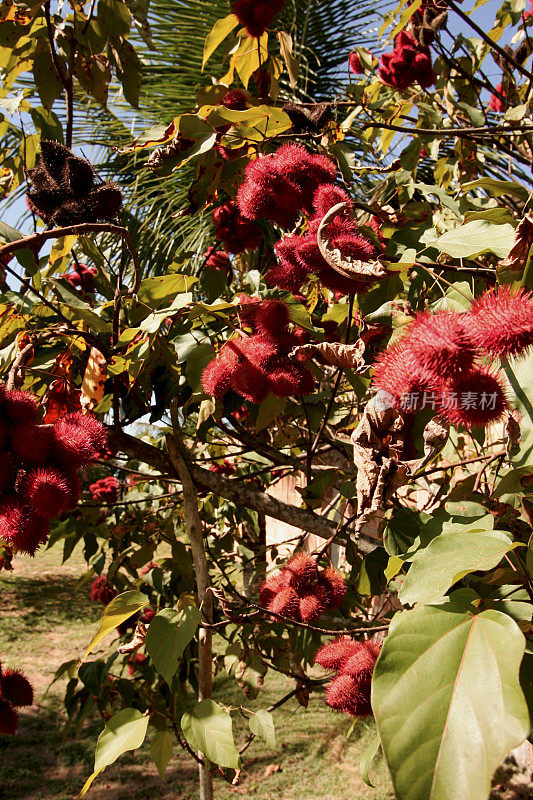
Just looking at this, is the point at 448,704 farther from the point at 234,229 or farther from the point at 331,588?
the point at 234,229

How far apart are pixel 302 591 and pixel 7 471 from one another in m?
0.75

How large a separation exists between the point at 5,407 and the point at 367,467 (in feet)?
2.06

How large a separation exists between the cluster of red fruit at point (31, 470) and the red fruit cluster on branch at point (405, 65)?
6.53 ft

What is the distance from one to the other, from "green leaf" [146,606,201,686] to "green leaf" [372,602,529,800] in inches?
21.2

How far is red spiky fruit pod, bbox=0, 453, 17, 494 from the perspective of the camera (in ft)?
3.12

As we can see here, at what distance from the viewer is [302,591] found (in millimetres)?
1363

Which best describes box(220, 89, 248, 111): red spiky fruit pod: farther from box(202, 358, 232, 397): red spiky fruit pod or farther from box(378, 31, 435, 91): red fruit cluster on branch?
box(378, 31, 435, 91): red fruit cluster on branch

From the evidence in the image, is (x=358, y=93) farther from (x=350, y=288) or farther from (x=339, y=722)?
(x=339, y=722)

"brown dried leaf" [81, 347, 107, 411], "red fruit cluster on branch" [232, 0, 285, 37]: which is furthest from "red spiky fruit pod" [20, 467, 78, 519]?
"red fruit cluster on branch" [232, 0, 285, 37]

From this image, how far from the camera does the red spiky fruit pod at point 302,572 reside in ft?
4.52

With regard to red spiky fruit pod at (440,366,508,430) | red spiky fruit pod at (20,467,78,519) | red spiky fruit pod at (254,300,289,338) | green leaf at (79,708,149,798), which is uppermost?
red spiky fruit pod at (254,300,289,338)

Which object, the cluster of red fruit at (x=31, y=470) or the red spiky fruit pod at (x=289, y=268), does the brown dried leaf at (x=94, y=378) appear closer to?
the cluster of red fruit at (x=31, y=470)

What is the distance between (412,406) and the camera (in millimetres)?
790

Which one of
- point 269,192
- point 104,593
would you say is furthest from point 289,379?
point 104,593
